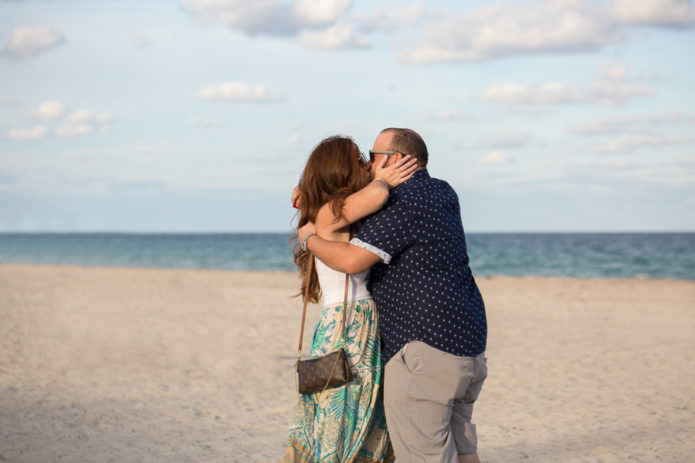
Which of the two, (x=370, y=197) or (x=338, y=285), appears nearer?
(x=370, y=197)

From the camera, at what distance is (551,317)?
43.7 ft

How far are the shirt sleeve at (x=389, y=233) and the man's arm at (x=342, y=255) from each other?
0.03 meters

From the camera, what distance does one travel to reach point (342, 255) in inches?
114

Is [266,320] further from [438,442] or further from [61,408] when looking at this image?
[438,442]

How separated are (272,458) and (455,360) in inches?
111

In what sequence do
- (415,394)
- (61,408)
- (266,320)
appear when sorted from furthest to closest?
1. (266,320)
2. (61,408)
3. (415,394)

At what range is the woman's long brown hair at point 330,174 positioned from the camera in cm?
302

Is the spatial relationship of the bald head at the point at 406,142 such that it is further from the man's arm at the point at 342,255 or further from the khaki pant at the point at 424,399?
the khaki pant at the point at 424,399

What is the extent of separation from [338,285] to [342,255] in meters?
0.30

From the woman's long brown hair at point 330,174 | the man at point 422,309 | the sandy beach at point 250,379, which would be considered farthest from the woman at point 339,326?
the sandy beach at point 250,379

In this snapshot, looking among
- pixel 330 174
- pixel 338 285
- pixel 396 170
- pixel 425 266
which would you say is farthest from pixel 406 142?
pixel 338 285

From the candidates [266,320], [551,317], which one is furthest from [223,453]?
[551,317]

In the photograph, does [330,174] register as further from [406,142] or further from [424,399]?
[424,399]

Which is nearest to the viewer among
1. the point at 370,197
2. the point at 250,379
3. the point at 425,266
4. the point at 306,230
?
the point at 370,197
